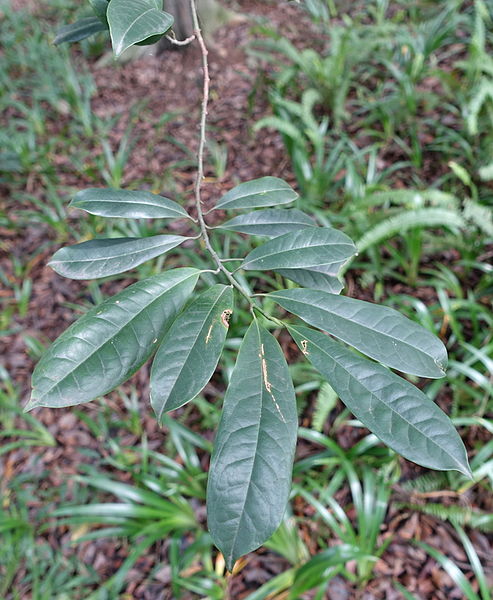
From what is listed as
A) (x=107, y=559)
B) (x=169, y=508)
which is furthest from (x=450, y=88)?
(x=107, y=559)

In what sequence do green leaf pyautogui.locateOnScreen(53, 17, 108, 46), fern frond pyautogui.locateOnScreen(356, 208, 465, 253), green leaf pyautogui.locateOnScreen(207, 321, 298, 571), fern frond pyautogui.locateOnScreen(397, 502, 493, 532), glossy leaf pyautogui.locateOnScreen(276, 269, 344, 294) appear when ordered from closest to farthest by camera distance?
green leaf pyautogui.locateOnScreen(207, 321, 298, 571) → glossy leaf pyautogui.locateOnScreen(276, 269, 344, 294) → green leaf pyautogui.locateOnScreen(53, 17, 108, 46) → fern frond pyautogui.locateOnScreen(397, 502, 493, 532) → fern frond pyautogui.locateOnScreen(356, 208, 465, 253)

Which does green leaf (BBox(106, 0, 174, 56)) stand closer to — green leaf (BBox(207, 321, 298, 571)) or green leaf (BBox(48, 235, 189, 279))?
green leaf (BBox(48, 235, 189, 279))

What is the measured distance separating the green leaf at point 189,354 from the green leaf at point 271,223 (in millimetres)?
211

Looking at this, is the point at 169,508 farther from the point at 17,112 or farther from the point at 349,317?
the point at 17,112

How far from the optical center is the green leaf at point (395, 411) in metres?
0.45

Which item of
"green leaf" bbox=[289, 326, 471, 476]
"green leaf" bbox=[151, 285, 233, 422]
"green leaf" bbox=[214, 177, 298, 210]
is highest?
"green leaf" bbox=[214, 177, 298, 210]

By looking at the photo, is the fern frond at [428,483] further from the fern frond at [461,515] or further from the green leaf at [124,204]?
the green leaf at [124,204]

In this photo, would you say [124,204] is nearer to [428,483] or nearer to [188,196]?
[428,483]

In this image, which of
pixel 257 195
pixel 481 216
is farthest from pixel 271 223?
pixel 481 216

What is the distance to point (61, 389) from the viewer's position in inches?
19.0

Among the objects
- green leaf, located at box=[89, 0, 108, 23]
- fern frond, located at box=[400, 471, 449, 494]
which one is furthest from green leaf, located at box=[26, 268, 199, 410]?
fern frond, located at box=[400, 471, 449, 494]

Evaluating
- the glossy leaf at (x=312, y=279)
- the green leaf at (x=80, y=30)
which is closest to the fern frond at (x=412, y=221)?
the glossy leaf at (x=312, y=279)

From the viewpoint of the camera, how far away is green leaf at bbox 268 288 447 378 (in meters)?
0.52

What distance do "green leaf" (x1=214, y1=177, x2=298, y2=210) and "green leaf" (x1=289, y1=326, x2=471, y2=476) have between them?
1.18ft
